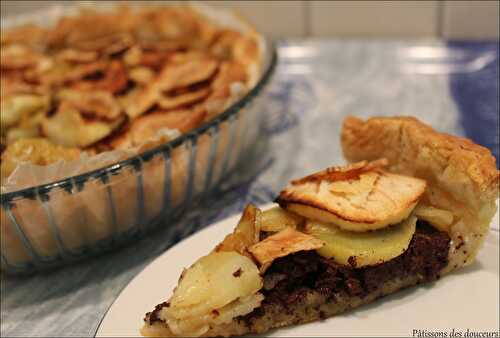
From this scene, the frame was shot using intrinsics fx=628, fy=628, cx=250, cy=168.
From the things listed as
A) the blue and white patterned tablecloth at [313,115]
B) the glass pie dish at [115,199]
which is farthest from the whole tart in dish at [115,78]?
the blue and white patterned tablecloth at [313,115]

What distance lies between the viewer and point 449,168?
36.4 inches

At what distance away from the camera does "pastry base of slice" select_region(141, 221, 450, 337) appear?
84 cm

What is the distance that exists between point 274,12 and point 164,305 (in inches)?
58.6

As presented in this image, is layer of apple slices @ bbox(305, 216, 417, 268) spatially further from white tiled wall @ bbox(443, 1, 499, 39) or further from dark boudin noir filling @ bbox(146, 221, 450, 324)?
white tiled wall @ bbox(443, 1, 499, 39)

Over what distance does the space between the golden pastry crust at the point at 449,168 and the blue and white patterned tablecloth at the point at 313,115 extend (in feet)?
0.72

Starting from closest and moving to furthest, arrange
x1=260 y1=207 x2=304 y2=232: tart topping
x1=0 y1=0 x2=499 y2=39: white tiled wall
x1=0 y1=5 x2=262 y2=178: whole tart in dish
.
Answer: x1=260 y1=207 x2=304 y2=232: tart topping < x1=0 y1=5 x2=262 y2=178: whole tart in dish < x1=0 y1=0 x2=499 y2=39: white tiled wall

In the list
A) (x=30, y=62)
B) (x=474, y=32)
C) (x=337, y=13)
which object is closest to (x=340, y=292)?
(x=30, y=62)

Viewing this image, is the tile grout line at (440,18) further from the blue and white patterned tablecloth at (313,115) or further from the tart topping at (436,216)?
the tart topping at (436,216)

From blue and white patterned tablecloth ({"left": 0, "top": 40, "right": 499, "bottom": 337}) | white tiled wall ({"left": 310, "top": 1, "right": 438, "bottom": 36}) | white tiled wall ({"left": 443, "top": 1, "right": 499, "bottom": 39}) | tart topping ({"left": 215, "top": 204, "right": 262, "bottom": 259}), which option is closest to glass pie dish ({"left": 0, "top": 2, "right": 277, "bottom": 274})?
blue and white patterned tablecloth ({"left": 0, "top": 40, "right": 499, "bottom": 337})

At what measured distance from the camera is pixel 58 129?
122cm

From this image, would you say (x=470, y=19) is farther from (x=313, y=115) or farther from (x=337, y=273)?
(x=337, y=273)

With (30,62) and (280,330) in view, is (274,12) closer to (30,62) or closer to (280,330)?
(30,62)

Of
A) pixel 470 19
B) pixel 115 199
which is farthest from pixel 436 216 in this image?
pixel 470 19

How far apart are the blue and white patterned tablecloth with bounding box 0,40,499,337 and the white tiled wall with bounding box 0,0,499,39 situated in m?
0.09
